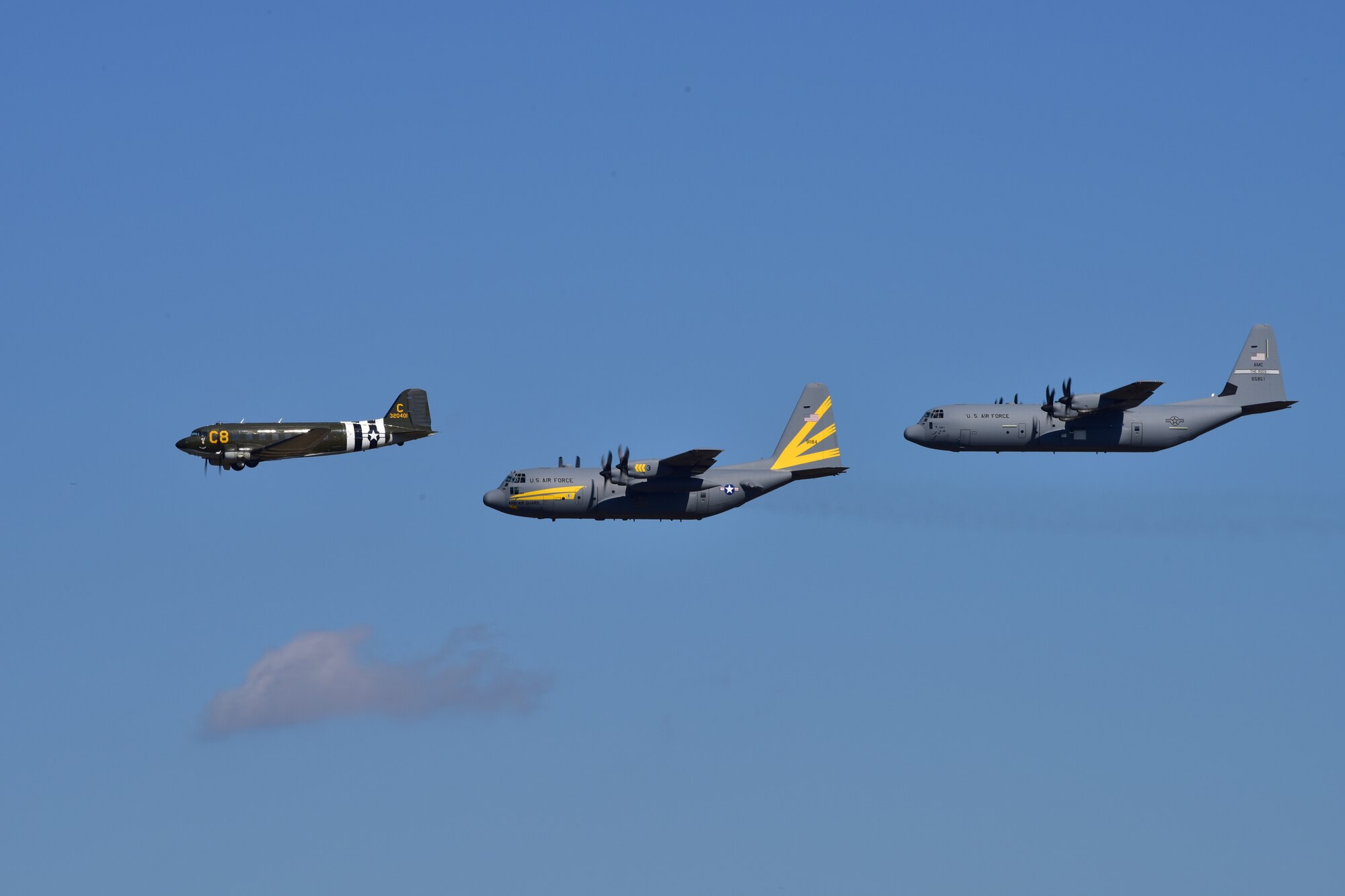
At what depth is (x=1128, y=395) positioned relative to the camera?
95750 millimetres

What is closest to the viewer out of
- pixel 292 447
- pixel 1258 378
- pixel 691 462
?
pixel 691 462

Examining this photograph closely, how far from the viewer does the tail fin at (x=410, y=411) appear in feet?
363

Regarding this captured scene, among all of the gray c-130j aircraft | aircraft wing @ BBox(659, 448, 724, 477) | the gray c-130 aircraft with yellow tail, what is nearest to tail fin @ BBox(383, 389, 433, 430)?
the gray c-130 aircraft with yellow tail

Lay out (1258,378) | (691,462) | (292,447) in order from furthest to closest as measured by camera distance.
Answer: (292,447) → (1258,378) → (691,462)

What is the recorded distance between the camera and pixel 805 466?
329 ft

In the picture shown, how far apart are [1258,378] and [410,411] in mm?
50616

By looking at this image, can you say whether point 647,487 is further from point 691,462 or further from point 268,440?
point 268,440

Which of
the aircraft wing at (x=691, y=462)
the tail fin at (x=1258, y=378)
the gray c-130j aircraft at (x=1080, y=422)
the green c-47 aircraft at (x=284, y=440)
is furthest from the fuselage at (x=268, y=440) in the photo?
the tail fin at (x=1258, y=378)

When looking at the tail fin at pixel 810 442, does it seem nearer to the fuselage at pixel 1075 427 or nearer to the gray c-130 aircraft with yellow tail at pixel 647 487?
the gray c-130 aircraft with yellow tail at pixel 647 487

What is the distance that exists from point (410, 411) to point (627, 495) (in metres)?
20.8

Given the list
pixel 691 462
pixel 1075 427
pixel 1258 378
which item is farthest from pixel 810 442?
pixel 1258 378

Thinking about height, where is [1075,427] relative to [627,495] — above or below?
above

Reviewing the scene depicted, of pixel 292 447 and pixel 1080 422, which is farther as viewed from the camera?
pixel 292 447

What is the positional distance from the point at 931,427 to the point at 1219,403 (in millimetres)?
16101
